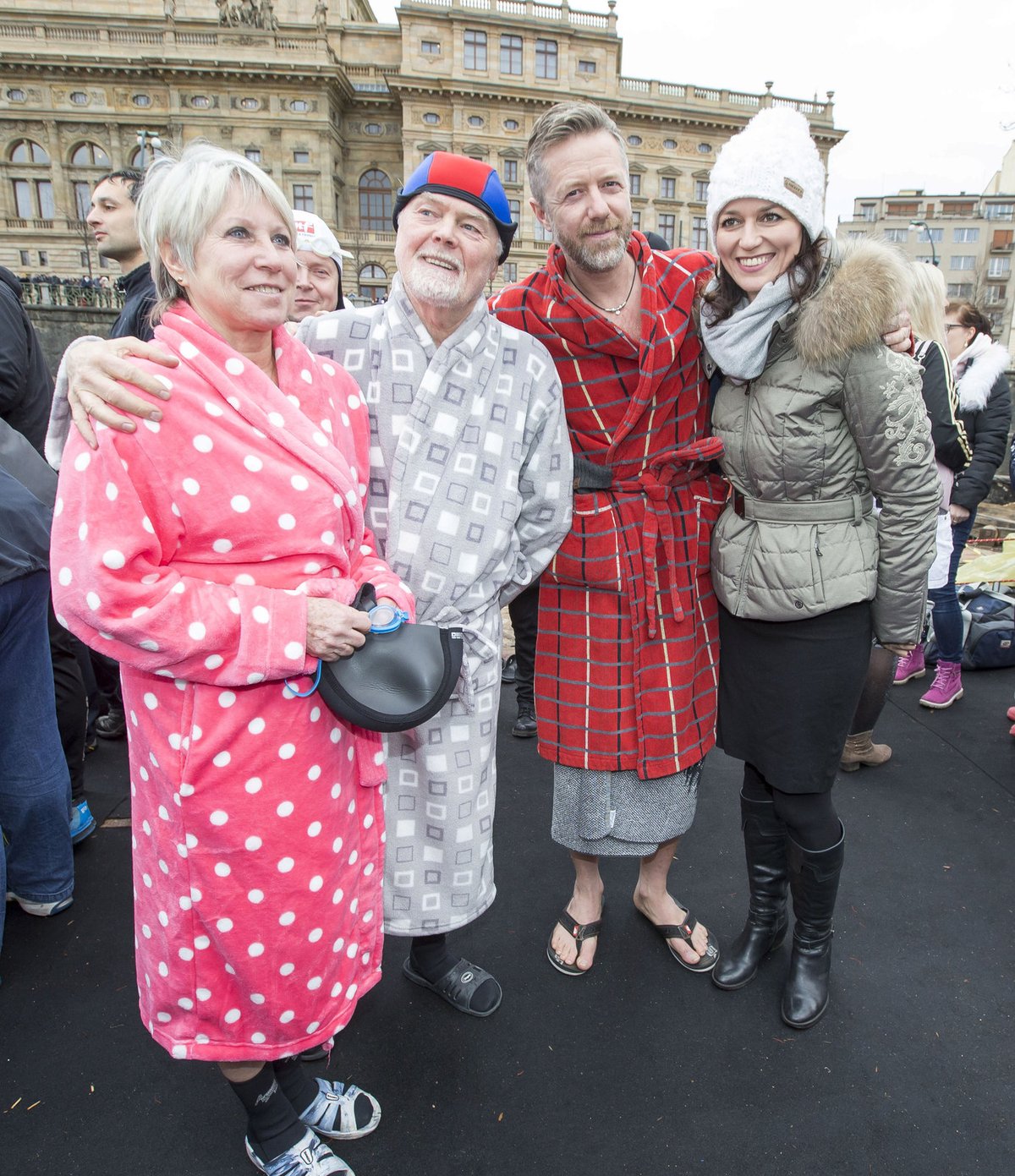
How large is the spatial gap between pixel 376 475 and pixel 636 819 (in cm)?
115

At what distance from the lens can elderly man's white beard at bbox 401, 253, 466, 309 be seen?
149cm

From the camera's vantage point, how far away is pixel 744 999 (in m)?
1.93

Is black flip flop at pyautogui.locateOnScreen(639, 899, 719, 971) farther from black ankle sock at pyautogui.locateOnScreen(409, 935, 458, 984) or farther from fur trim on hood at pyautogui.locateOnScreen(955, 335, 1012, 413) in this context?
fur trim on hood at pyautogui.locateOnScreen(955, 335, 1012, 413)

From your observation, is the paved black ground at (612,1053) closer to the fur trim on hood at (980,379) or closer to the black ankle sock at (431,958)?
the black ankle sock at (431,958)

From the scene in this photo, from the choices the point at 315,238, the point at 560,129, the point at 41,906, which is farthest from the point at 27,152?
the point at 560,129

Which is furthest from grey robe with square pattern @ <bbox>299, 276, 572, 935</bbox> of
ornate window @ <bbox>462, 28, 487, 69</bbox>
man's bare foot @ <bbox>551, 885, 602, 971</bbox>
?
ornate window @ <bbox>462, 28, 487, 69</bbox>

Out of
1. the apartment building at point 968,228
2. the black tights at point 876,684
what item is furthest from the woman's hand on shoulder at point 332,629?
the apartment building at point 968,228

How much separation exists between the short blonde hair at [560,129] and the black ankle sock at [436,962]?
77.3 inches

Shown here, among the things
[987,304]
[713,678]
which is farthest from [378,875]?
[987,304]

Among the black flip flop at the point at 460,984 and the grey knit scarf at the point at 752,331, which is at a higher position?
the grey knit scarf at the point at 752,331

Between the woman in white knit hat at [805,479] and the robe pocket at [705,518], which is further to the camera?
the robe pocket at [705,518]

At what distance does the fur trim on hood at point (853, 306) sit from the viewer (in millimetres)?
1490

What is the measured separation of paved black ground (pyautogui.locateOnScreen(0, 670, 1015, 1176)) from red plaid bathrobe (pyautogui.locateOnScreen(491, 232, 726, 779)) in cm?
68

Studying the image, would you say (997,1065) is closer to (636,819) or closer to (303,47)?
(636,819)
